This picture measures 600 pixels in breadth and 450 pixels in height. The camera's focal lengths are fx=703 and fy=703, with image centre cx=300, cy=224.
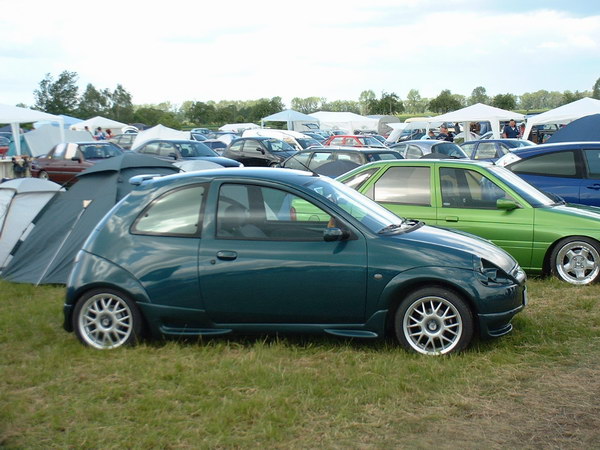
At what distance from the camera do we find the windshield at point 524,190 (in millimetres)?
8273

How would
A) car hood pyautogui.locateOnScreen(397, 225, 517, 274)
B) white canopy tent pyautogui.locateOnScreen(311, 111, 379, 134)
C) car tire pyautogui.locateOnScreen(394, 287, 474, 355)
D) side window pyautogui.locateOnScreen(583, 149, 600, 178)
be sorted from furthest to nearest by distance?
white canopy tent pyautogui.locateOnScreen(311, 111, 379, 134) → side window pyautogui.locateOnScreen(583, 149, 600, 178) → car hood pyautogui.locateOnScreen(397, 225, 517, 274) → car tire pyautogui.locateOnScreen(394, 287, 474, 355)

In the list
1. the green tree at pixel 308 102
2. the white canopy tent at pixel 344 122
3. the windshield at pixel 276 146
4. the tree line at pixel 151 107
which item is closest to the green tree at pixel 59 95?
the tree line at pixel 151 107

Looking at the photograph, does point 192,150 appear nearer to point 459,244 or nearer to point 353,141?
point 353,141

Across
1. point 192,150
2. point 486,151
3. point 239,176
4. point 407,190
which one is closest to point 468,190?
point 407,190

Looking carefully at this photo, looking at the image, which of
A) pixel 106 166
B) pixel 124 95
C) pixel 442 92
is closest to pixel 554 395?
pixel 106 166

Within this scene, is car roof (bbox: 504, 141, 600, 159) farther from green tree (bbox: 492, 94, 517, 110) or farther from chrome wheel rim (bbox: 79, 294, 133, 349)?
green tree (bbox: 492, 94, 517, 110)

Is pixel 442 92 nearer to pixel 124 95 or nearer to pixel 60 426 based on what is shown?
pixel 124 95

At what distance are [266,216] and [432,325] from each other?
159 cm

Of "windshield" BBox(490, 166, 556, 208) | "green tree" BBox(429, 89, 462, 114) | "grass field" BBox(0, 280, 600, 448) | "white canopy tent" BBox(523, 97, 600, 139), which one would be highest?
"green tree" BBox(429, 89, 462, 114)

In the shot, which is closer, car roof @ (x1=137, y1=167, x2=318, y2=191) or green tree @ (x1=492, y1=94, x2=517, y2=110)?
car roof @ (x1=137, y1=167, x2=318, y2=191)

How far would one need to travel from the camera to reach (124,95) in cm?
8519

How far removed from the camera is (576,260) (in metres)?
8.01

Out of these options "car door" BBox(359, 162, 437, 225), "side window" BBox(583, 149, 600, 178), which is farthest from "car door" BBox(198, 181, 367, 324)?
"side window" BBox(583, 149, 600, 178)

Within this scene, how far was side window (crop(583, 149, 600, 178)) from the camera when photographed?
1033 centimetres
